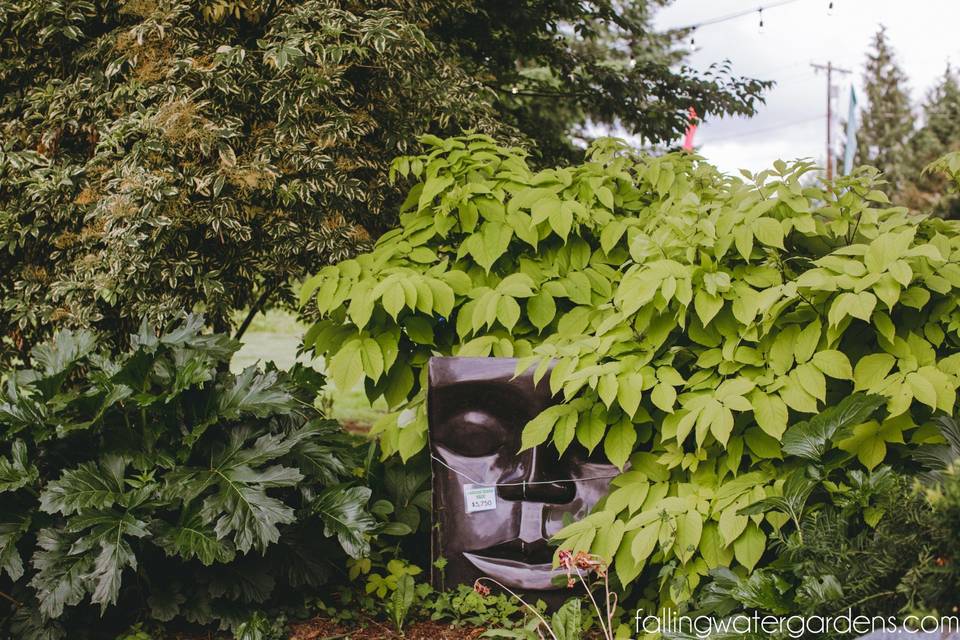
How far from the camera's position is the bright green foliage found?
2477mm

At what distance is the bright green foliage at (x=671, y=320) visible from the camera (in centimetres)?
248

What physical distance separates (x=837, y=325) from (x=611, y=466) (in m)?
1.03

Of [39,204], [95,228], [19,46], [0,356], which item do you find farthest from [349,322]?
[19,46]

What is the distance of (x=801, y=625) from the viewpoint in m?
2.18

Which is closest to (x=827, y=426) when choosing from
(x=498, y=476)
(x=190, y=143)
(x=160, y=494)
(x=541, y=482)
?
(x=541, y=482)

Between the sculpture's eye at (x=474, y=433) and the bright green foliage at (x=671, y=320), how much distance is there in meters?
0.22

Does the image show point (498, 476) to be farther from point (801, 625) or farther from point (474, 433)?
point (801, 625)

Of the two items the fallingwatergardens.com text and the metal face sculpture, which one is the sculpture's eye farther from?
the fallingwatergardens.com text

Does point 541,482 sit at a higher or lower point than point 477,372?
lower

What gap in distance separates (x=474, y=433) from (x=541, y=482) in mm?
332

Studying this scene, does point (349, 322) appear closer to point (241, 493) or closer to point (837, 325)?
point (241, 493)

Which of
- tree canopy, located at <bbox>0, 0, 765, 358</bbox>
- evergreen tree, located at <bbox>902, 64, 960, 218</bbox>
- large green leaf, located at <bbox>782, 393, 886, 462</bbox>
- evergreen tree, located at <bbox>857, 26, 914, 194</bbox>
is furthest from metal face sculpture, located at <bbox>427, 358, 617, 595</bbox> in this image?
evergreen tree, located at <bbox>857, 26, 914, 194</bbox>

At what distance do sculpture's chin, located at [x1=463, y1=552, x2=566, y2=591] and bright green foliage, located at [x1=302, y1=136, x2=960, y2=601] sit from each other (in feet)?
1.12

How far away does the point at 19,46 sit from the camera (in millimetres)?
4012
